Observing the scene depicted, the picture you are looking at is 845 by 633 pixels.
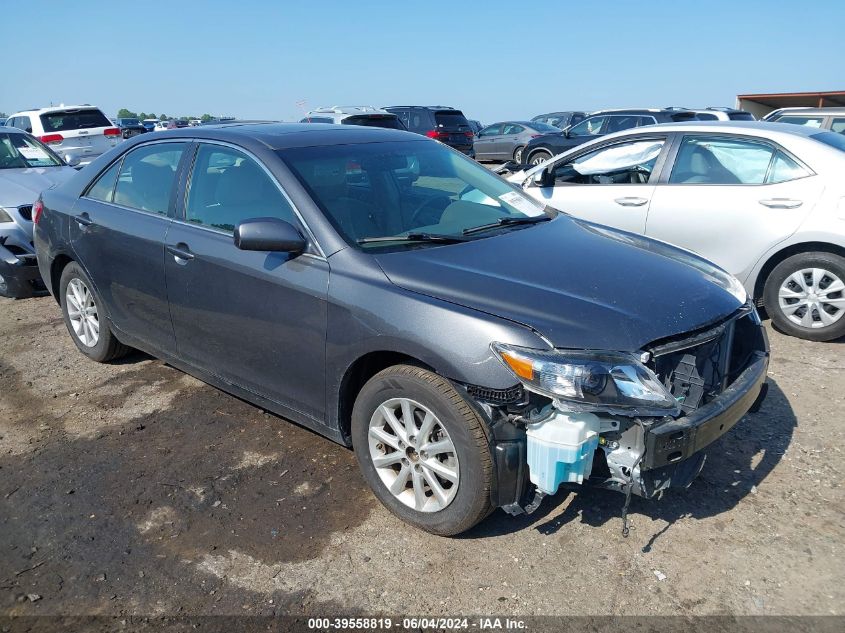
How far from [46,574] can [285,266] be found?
1681mm

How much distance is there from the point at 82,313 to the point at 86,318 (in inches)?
2.6

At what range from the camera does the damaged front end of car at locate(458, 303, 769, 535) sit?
104 inches

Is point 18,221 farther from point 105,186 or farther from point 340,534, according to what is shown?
point 340,534

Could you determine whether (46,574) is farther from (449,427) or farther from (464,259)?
(464,259)

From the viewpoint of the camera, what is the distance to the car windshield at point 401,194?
3457 mm

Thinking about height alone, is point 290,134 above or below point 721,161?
above

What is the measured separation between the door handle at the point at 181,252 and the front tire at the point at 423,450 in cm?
141

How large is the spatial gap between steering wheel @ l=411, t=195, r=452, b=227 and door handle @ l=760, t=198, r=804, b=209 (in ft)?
9.65

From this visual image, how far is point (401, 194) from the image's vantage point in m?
3.74

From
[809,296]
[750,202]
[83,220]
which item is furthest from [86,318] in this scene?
[809,296]

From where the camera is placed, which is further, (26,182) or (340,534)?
(26,182)

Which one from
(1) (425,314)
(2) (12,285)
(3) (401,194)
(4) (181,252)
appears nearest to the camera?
(1) (425,314)

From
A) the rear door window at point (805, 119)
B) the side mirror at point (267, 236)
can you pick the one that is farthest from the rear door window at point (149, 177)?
the rear door window at point (805, 119)

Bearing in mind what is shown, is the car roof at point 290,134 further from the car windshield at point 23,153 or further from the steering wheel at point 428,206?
the car windshield at point 23,153
